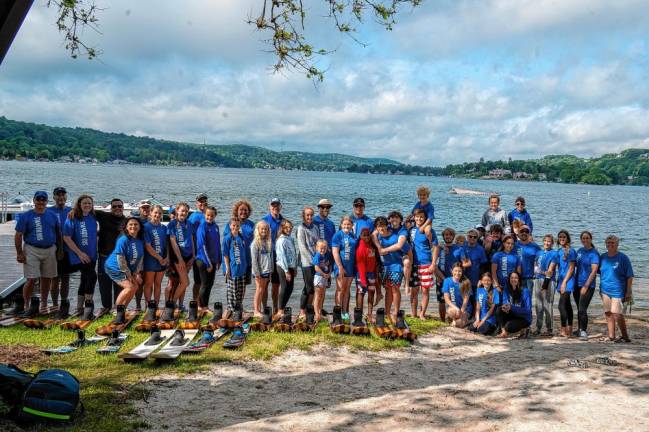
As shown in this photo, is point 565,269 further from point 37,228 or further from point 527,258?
point 37,228

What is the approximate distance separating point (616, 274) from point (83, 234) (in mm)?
9818

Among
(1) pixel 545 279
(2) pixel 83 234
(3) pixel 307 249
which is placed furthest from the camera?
(1) pixel 545 279

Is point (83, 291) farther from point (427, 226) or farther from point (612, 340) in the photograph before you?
point (612, 340)

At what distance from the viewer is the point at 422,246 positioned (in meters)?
10.7

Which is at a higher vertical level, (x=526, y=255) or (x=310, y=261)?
(x=526, y=255)

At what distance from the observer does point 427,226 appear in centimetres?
1059

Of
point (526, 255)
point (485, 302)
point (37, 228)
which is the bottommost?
point (485, 302)

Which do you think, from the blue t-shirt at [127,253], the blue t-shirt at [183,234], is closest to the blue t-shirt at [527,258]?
the blue t-shirt at [183,234]

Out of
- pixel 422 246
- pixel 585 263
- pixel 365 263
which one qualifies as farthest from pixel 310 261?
pixel 585 263

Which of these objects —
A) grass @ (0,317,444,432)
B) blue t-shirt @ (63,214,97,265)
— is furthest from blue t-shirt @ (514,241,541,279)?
blue t-shirt @ (63,214,97,265)

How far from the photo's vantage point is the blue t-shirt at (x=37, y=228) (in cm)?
970

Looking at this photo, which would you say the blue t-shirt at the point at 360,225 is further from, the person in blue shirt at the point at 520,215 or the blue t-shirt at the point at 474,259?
the person in blue shirt at the point at 520,215

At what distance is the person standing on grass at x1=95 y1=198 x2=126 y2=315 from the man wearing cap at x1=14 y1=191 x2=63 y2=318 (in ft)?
2.54

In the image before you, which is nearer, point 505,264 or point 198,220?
point 505,264
